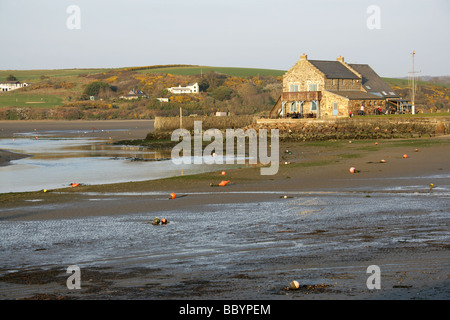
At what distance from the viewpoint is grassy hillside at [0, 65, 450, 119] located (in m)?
119

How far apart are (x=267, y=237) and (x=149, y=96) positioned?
5397 inches

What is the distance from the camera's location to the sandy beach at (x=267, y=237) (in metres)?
9.46

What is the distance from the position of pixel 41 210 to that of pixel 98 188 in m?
4.86

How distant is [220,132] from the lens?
6488 centimetres

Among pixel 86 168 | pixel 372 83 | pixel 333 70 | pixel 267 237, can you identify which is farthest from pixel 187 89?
pixel 267 237

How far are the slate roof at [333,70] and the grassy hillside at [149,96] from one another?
912 inches

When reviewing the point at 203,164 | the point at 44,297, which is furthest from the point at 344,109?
the point at 44,297

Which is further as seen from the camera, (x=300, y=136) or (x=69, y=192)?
(x=300, y=136)

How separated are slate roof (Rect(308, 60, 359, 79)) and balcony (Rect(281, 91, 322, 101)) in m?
2.25

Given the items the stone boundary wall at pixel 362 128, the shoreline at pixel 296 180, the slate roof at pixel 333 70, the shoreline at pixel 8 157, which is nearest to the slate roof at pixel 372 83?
the slate roof at pixel 333 70

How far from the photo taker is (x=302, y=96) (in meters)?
61.5

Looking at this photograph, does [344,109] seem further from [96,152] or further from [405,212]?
[405,212]

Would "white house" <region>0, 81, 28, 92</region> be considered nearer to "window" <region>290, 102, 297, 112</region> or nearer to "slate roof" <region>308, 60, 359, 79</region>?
"window" <region>290, 102, 297, 112</region>

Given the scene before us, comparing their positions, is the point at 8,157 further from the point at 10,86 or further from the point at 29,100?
the point at 10,86
